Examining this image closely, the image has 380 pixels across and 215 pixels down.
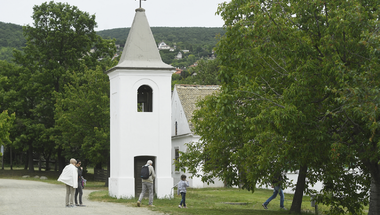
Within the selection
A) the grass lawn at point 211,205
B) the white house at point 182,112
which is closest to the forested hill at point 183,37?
the white house at point 182,112

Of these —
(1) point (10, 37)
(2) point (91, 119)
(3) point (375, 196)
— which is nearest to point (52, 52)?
(2) point (91, 119)

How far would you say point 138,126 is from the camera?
875 inches

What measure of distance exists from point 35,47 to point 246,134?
33.0 metres

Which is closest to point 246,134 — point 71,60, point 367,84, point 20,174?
point 367,84

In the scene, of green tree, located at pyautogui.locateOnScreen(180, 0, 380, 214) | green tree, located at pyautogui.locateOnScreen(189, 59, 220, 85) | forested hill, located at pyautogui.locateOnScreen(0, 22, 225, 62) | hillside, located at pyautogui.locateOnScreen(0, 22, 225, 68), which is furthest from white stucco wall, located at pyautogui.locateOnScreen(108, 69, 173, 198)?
forested hill, located at pyautogui.locateOnScreen(0, 22, 225, 62)

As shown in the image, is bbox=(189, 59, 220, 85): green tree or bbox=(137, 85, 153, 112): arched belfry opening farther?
bbox=(189, 59, 220, 85): green tree

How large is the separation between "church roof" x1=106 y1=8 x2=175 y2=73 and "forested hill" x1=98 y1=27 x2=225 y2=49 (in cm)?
13440

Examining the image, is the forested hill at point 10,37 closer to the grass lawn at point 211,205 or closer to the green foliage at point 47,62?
the green foliage at point 47,62

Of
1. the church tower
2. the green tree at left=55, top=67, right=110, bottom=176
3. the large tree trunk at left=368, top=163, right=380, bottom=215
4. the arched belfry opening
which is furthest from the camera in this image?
the green tree at left=55, top=67, right=110, bottom=176

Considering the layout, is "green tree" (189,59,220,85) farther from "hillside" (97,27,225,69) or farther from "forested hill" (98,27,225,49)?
"forested hill" (98,27,225,49)

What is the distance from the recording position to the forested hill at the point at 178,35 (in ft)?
529

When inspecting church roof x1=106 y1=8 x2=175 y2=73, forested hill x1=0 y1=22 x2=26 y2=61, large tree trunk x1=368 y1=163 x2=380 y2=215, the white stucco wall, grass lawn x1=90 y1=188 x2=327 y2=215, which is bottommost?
grass lawn x1=90 y1=188 x2=327 y2=215

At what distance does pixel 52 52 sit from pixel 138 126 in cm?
2378

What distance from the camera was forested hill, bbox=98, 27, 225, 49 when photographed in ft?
529
